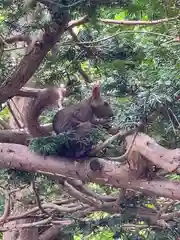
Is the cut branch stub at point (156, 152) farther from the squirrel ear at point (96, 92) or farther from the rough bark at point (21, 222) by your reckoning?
the rough bark at point (21, 222)

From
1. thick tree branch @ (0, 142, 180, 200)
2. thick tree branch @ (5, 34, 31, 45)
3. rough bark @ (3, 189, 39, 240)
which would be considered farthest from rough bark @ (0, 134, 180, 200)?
rough bark @ (3, 189, 39, 240)

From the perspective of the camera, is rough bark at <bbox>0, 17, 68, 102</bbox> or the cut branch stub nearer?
the cut branch stub

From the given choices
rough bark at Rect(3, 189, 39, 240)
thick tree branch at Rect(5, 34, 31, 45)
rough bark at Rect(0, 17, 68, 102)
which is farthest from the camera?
rough bark at Rect(3, 189, 39, 240)

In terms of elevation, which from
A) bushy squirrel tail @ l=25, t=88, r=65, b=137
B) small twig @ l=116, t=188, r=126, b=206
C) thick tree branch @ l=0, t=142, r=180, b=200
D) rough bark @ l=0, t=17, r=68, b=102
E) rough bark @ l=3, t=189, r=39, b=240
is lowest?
rough bark @ l=3, t=189, r=39, b=240

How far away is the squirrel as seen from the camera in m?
1.53

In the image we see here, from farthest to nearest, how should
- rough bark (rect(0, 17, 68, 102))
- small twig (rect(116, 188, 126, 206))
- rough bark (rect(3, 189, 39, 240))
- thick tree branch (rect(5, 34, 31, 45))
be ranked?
rough bark (rect(3, 189, 39, 240)) < small twig (rect(116, 188, 126, 206)) < thick tree branch (rect(5, 34, 31, 45)) < rough bark (rect(0, 17, 68, 102))

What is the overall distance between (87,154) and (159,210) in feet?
1.54

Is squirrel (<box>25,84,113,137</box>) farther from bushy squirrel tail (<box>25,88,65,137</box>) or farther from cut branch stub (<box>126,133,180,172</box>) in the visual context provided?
cut branch stub (<box>126,133,180,172</box>)

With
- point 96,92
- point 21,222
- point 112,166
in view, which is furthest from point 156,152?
point 21,222

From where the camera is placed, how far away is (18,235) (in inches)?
98.9

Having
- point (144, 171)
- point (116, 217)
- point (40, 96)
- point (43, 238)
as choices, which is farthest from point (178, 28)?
point (43, 238)

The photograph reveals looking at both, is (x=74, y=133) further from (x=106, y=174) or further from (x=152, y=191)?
(x=152, y=191)

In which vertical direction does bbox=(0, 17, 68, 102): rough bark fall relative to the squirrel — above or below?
above

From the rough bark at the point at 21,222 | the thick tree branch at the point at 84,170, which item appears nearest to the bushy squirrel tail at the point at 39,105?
the thick tree branch at the point at 84,170
